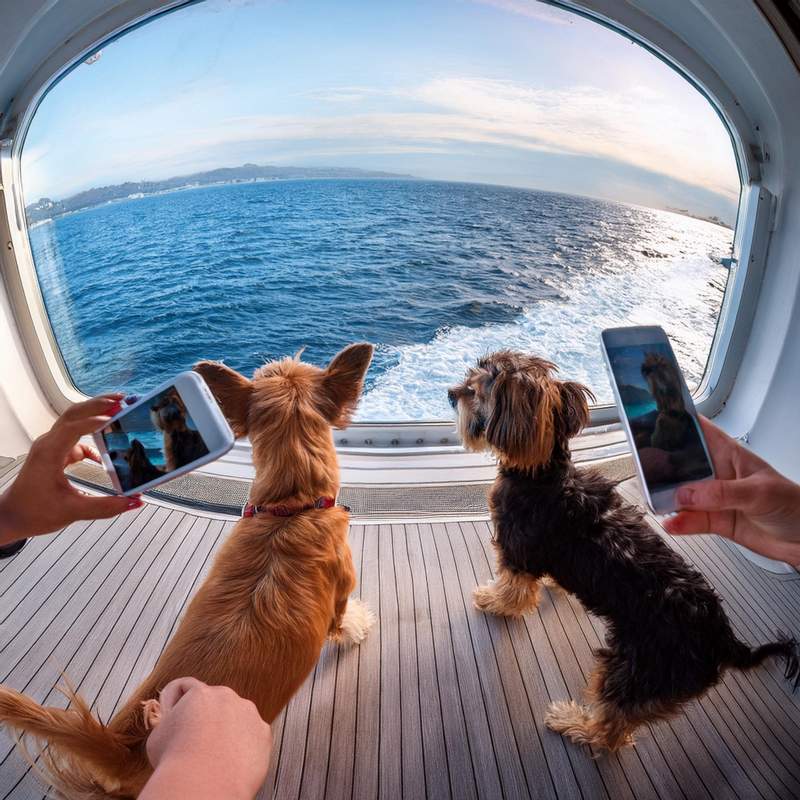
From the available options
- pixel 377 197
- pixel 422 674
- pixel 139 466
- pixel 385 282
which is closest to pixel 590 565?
pixel 422 674

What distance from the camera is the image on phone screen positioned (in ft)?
3.81

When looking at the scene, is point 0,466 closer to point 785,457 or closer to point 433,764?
point 433,764

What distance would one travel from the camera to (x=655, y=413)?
121cm

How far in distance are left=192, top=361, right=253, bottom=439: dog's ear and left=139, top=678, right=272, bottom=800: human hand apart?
0.88 m

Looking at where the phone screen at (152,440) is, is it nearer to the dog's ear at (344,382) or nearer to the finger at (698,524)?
the dog's ear at (344,382)

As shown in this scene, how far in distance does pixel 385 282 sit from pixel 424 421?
10.5 metres

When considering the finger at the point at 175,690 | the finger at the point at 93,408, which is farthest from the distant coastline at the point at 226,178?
the finger at the point at 175,690

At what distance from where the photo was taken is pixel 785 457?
8.83ft

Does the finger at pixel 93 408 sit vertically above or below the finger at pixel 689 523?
above

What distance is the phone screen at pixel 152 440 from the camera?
3.37 feet

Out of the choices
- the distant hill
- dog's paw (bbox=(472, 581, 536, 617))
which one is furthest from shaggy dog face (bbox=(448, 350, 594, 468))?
the distant hill

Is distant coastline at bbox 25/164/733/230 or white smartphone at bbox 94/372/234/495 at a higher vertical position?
distant coastline at bbox 25/164/733/230

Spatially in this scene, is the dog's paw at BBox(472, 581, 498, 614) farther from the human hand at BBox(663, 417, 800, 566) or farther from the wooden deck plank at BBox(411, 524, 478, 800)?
the human hand at BBox(663, 417, 800, 566)

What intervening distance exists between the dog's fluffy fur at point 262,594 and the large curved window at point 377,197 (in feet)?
8.83
